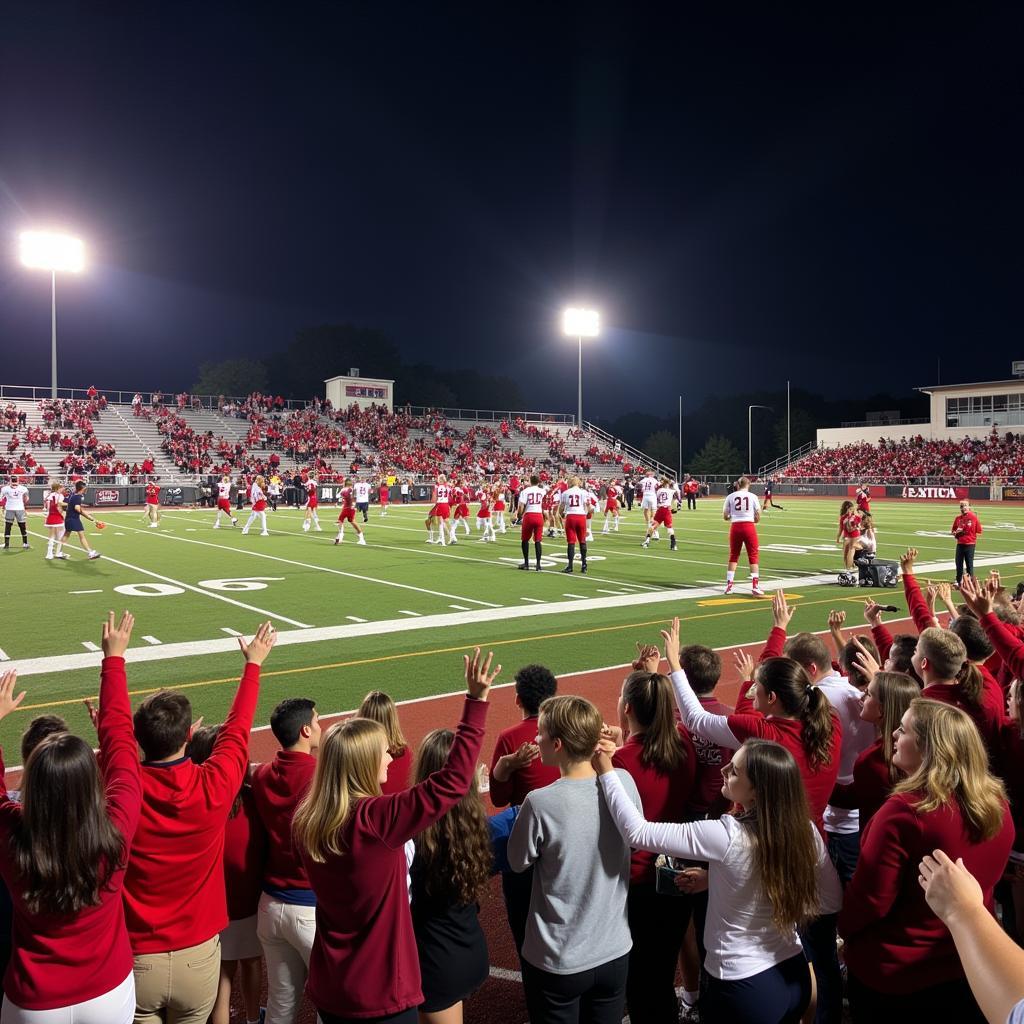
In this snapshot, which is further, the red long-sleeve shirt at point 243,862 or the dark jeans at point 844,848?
the dark jeans at point 844,848

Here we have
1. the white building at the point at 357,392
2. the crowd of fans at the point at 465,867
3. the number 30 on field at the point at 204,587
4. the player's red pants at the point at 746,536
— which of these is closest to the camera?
the crowd of fans at the point at 465,867

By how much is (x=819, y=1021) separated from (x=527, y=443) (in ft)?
203

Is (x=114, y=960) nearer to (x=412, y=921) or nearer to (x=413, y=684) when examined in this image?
(x=412, y=921)

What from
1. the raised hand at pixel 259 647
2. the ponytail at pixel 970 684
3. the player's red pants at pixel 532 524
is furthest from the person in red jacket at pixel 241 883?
the player's red pants at pixel 532 524

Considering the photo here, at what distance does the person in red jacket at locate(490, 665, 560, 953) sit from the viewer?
3260 mm

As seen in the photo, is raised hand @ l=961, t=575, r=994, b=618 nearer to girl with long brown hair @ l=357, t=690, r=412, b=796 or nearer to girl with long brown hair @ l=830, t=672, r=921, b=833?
girl with long brown hair @ l=830, t=672, r=921, b=833

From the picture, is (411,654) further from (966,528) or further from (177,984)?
(966,528)

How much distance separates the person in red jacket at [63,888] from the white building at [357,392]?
60.4 meters

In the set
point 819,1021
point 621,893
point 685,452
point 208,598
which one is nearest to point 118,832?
point 621,893

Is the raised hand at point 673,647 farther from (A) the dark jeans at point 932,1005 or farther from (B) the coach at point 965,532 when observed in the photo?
(B) the coach at point 965,532

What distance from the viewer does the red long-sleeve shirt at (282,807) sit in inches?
130

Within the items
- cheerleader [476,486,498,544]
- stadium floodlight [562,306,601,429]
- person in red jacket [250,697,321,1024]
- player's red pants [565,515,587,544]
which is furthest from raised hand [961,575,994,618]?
stadium floodlight [562,306,601,429]

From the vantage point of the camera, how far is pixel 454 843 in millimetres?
2924

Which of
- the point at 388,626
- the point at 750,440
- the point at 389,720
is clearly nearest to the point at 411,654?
the point at 388,626
